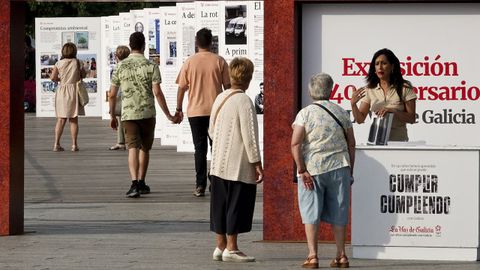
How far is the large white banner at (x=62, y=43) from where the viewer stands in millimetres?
38969

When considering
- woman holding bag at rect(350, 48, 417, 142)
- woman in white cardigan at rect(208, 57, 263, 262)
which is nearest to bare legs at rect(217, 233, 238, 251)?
woman in white cardigan at rect(208, 57, 263, 262)

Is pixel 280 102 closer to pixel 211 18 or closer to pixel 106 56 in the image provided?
pixel 211 18

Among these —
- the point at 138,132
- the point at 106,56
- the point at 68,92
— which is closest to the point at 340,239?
the point at 138,132

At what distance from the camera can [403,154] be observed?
461 inches

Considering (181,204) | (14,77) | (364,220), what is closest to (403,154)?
(364,220)

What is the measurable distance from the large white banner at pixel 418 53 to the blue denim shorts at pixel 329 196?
1629 mm

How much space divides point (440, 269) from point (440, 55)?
229cm

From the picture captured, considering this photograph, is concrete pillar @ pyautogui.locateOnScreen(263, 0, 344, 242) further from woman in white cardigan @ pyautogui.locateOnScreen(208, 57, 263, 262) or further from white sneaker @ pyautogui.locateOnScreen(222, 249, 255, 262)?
white sneaker @ pyautogui.locateOnScreen(222, 249, 255, 262)

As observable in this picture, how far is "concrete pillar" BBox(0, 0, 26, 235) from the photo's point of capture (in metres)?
13.2

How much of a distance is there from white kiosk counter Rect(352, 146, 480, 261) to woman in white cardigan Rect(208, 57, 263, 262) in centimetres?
85

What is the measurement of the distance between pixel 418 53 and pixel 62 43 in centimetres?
2723

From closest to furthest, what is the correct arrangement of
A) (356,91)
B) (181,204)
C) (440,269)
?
(440,269), (356,91), (181,204)

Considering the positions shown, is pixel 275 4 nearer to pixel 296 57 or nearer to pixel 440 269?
pixel 296 57

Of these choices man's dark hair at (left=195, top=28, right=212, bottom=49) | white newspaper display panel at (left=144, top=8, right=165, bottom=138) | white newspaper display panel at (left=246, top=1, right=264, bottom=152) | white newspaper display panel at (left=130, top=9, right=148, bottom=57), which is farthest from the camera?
white newspaper display panel at (left=130, top=9, right=148, bottom=57)
